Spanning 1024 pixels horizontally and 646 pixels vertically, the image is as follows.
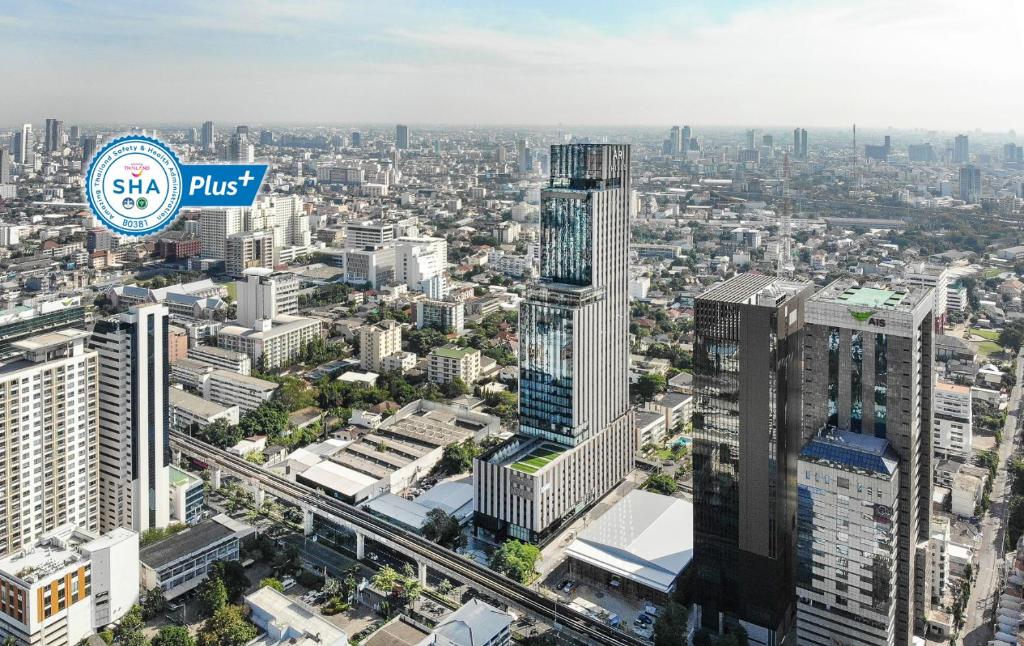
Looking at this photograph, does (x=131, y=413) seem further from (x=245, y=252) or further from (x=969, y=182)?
(x=969, y=182)

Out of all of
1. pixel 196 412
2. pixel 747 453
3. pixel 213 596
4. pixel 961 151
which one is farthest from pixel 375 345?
pixel 961 151

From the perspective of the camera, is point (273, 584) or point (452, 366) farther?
point (452, 366)

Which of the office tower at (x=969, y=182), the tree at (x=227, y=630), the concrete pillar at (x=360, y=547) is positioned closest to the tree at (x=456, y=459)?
the concrete pillar at (x=360, y=547)

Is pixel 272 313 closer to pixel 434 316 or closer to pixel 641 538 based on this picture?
pixel 434 316

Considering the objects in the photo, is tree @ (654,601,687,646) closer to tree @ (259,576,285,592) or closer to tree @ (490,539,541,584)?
tree @ (490,539,541,584)

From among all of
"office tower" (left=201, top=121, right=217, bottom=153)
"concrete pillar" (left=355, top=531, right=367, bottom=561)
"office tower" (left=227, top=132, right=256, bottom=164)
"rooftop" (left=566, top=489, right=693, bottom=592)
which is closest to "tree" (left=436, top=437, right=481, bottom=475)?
"concrete pillar" (left=355, top=531, right=367, bottom=561)

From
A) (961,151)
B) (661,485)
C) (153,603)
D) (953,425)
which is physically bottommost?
(153,603)
